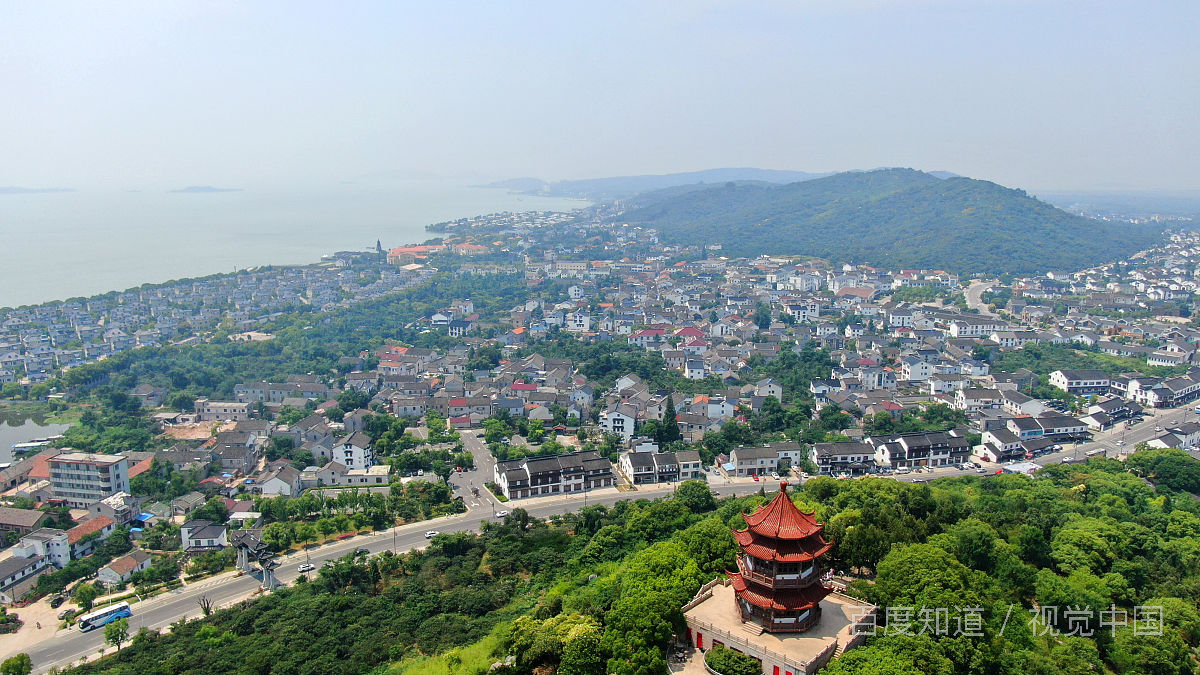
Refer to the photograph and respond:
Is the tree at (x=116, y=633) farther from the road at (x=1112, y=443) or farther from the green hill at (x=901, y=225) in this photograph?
the green hill at (x=901, y=225)

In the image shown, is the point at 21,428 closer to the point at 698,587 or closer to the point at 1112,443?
the point at 698,587

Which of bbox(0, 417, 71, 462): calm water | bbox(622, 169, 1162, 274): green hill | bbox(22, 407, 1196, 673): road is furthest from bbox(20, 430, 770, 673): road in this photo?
bbox(622, 169, 1162, 274): green hill

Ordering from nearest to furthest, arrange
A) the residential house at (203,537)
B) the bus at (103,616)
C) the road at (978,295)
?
the bus at (103,616) → the residential house at (203,537) → the road at (978,295)

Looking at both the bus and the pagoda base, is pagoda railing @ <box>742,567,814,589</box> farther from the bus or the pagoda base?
the bus

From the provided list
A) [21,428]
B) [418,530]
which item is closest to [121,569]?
[418,530]

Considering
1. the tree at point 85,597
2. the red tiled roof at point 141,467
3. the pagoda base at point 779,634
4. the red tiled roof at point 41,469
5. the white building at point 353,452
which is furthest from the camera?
the white building at point 353,452

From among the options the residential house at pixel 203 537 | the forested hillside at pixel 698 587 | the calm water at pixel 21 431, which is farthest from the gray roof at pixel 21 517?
the calm water at pixel 21 431
